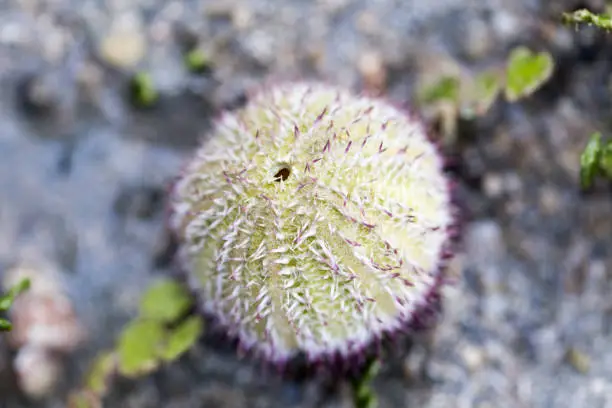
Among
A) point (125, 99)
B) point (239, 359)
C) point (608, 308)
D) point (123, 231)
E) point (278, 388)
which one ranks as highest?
point (125, 99)

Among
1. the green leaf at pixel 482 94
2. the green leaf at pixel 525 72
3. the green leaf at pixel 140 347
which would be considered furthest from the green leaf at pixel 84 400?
the green leaf at pixel 525 72

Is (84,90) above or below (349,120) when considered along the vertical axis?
above

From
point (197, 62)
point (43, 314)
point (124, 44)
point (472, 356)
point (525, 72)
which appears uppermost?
point (124, 44)

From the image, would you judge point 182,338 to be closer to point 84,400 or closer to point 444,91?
point 84,400

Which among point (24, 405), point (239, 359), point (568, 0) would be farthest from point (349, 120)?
point (24, 405)

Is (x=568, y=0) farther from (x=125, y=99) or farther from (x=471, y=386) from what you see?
(x=125, y=99)

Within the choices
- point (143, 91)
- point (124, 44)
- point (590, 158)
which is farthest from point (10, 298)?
point (590, 158)
